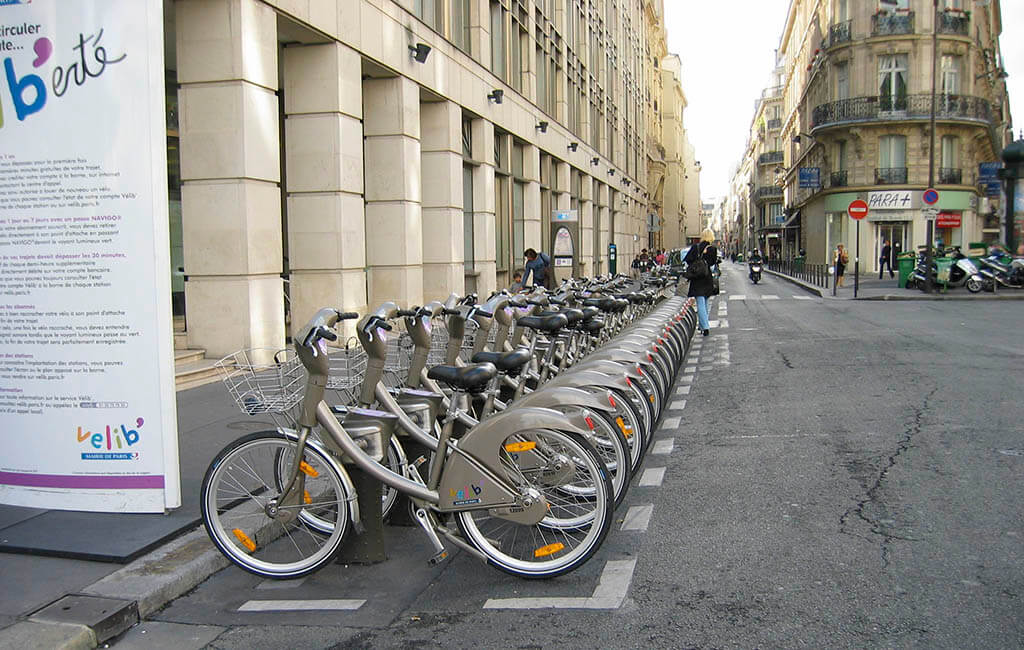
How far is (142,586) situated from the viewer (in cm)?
399

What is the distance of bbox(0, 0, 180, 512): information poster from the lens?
467 centimetres

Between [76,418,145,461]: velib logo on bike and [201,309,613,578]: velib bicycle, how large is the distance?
0.72m

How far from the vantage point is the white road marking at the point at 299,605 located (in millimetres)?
3973

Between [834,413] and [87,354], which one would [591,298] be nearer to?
[834,413]

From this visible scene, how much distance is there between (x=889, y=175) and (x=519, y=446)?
43.7 meters

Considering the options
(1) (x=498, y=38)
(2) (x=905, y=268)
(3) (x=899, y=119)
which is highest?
(3) (x=899, y=119)

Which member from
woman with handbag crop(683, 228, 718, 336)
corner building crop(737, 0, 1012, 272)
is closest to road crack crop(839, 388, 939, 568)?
woman with handbag crop(683, 228, 718, 336)

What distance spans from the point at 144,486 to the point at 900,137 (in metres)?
44.7

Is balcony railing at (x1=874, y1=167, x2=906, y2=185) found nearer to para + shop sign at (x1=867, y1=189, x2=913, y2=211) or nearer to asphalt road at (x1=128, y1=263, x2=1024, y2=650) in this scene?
para + shop sign at (x1=867, y1=189, x2=913, y2=211)

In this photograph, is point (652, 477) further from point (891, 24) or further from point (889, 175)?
point (891, 24)

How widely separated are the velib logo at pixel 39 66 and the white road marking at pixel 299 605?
2.82 m

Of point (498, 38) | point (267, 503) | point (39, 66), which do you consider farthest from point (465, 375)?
point (498, 38)

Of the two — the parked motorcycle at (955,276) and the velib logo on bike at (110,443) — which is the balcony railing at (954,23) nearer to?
the parked motorcycle at (955,276)

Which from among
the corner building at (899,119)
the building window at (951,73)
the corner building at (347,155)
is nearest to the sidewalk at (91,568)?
the corner building at (347,155)
